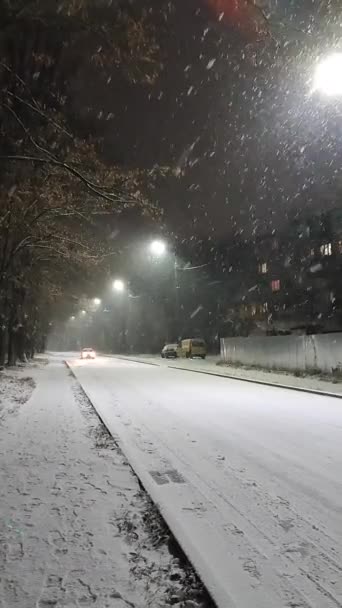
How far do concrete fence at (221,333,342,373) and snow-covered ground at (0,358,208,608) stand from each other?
14.2m

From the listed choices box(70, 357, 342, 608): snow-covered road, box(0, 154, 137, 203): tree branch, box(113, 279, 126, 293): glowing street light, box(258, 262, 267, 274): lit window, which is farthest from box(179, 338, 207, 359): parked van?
box(0, 154, 137, 203): tree branch

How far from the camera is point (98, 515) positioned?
4.83 meters

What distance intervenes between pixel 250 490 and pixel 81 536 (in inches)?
84.7

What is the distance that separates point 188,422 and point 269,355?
→ 16772mm

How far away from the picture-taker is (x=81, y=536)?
4.31 meters

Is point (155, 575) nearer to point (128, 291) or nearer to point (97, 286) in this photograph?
point (97, 286)

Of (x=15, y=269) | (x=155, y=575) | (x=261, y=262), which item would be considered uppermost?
(x=261, y=262)

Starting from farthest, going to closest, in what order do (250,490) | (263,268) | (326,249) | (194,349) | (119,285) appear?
1. (263,268)
2. (119,285)
3. (326,249)
4. (194,349)
5. (250,490)

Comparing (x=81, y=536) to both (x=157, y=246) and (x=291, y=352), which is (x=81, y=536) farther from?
(x=157, y=246)

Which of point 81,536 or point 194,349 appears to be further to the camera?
point 194,349

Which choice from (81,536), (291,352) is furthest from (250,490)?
(291,352)

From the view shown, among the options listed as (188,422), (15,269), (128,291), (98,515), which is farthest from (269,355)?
(128,291)

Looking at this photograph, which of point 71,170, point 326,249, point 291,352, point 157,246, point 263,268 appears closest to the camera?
point 71,170

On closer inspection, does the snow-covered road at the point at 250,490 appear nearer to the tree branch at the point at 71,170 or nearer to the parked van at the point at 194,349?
the tree branch at the point at 71,170
